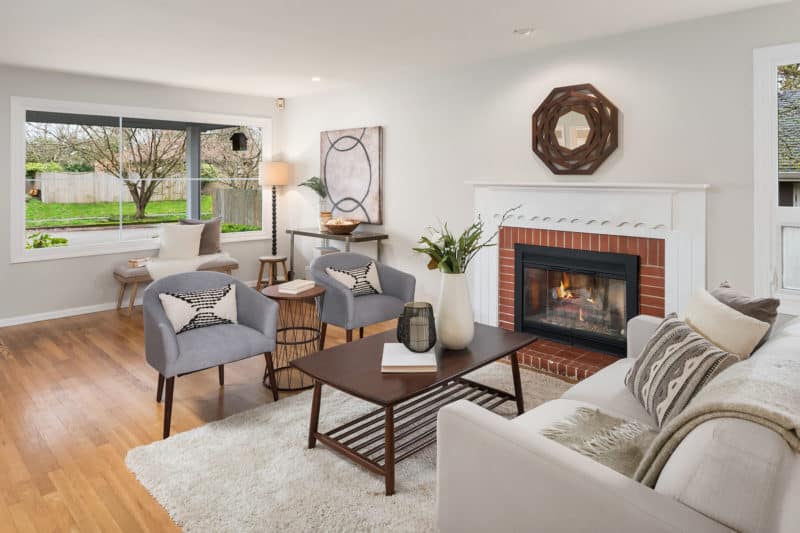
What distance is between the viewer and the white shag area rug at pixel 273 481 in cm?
217

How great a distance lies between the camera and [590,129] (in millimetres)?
4117

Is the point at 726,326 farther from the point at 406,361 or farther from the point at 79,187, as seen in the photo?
the point at 79,187

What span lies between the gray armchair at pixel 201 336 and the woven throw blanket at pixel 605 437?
6.12 ft

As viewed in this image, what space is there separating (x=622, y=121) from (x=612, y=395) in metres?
2.45

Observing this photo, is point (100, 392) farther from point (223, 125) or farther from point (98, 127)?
point (223, 125)

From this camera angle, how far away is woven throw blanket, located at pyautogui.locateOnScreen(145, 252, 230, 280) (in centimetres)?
550

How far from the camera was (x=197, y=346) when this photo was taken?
302cm

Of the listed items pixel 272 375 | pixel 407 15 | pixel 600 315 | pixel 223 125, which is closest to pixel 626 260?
pixel 600 315

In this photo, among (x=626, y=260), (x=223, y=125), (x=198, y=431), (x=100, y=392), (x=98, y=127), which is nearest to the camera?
(x=198, y=431)

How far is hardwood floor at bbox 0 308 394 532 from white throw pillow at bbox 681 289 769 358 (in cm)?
223

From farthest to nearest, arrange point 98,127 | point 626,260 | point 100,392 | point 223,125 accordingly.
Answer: point 223,125
point 98,127
point 626,260
point 100,392

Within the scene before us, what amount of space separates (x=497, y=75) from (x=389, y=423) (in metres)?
3.44

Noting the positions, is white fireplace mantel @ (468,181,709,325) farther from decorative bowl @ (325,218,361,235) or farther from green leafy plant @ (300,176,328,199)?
green leafy plant @ (300,176,328,199)

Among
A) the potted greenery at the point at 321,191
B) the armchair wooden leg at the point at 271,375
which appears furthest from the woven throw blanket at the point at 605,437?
the potted greenery at the point at 321,191
